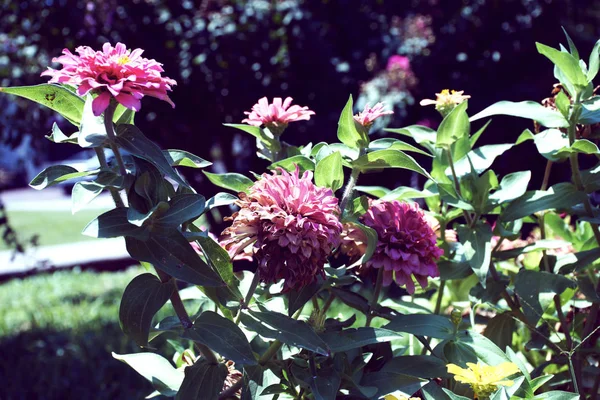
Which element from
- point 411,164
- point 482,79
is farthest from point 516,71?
point 411,164

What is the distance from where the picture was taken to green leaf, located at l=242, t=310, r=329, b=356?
882 mm

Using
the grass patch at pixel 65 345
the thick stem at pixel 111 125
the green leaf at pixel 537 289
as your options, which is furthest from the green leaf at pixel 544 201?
the grass patch at pixel 65 345

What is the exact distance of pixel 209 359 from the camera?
3.30ft

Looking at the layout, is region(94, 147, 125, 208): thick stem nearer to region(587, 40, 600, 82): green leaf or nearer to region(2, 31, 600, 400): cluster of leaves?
region(2, 31, 600, 400): cluster of leaves

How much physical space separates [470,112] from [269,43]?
1189mm

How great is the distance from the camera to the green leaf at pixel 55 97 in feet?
2.95

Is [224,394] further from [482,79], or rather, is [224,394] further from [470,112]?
[482,79]

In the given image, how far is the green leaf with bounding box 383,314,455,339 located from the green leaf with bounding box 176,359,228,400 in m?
0.27

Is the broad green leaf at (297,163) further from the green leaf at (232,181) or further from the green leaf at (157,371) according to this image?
the green leaf at (157,371)

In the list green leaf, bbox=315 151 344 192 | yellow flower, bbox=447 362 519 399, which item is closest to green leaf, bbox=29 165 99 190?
green leaf, bbox=315 151 344 192

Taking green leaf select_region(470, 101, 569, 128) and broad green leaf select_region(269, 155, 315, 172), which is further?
green leaf select_region(470, 101, 569, 128)

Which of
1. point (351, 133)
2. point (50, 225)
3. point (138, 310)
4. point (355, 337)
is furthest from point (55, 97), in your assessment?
point (50, 225)

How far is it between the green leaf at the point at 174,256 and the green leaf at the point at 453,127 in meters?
0.50

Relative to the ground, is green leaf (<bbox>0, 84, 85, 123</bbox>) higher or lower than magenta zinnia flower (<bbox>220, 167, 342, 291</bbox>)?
higher
